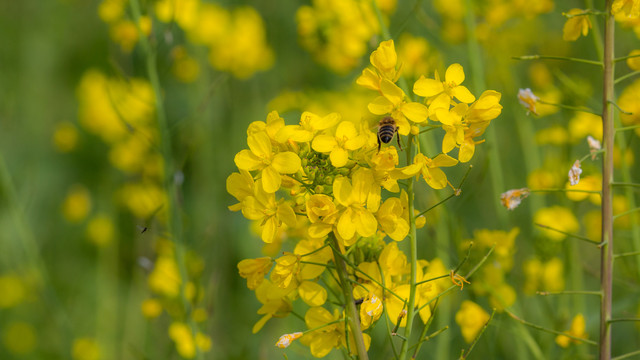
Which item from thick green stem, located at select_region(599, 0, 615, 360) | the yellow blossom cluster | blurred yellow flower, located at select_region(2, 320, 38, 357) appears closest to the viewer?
thick green stem, located at select_region(599, 0, 615, 360)

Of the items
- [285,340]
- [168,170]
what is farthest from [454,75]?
[168,170]

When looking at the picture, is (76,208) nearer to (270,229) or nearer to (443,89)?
(270,229)

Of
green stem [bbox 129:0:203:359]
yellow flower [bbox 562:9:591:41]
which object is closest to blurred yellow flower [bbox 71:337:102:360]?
green stem [bbox 129:0:203:359]

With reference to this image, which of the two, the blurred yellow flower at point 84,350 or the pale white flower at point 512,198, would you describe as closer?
the pale white flower at point 512,198

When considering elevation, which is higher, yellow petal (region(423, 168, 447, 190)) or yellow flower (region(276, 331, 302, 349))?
yellow petal (region(423, 168, 447, 190))

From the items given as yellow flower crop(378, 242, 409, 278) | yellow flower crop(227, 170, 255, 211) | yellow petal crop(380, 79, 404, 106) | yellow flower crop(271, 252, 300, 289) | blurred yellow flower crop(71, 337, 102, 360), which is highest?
A: yellow petal crop(380, 79, 404, 106)

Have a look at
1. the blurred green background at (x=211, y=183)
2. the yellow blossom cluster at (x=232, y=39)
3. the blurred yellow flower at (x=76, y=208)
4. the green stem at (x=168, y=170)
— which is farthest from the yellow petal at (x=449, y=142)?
the blurred yellow flower at (x=76, y=208)

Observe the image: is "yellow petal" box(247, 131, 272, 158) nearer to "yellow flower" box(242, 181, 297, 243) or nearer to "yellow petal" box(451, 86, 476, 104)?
"yellow flower" box(242, 181, 297, 243)

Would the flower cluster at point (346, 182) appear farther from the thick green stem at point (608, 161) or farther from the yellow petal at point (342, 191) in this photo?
the thick green stem at point (608, 161)
